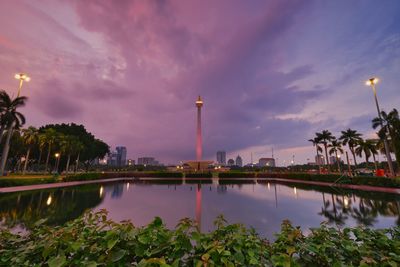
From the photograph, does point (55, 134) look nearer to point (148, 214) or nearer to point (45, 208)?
point (45, 208)

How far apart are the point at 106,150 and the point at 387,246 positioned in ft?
252

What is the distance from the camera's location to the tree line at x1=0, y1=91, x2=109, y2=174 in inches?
1234

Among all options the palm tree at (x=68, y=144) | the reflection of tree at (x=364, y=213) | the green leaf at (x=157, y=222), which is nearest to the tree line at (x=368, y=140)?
the reflection of tree at (x=364, y=213)

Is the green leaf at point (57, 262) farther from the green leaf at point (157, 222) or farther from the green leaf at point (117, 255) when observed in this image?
the green leaf at point (157, 222)

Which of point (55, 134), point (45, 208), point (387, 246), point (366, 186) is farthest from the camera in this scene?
point (55, 134)

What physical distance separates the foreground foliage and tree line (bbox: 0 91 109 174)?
36360mm

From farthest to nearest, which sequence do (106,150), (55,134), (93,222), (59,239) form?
(106,150), (55,134), (93,222), (59,239)

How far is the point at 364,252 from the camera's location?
2143 millimetres

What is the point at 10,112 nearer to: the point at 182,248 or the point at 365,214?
the point at 182,248

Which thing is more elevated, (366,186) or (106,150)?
(106,150)

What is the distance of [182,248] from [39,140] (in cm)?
5615

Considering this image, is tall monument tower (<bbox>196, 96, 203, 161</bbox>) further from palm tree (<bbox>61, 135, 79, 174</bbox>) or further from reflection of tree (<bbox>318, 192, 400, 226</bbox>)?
reflection of tree (<bbox>318, 192, 400, 226</bbox>)

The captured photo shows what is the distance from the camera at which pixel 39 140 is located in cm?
4588

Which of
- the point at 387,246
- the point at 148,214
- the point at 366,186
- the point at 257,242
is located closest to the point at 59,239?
the point at 257,242
